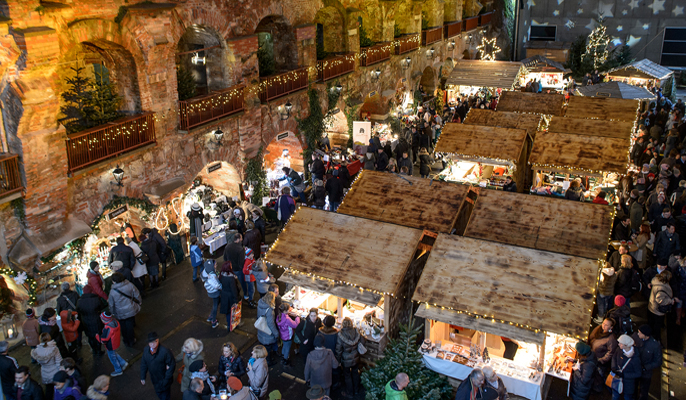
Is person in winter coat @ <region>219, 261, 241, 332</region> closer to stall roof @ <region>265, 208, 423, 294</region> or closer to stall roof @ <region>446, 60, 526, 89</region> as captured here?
stall roof @ <region>265, 208, 423, 294</region>

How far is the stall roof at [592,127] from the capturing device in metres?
15.9

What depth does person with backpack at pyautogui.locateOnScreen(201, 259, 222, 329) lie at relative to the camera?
34.9 ft

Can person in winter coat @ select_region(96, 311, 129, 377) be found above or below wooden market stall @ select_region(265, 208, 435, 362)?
below

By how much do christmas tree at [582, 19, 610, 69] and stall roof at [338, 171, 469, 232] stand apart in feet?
82.5

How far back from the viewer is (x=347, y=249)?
9555mm

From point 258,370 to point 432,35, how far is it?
22.7 meters

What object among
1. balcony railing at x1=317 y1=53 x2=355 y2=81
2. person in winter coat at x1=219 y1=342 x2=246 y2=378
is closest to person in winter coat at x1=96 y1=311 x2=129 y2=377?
person in winter coat at x1=219 y1=342 x2=246 y2=378

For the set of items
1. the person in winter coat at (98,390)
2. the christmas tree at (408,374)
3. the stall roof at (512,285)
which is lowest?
the christmas tree at (408,374)

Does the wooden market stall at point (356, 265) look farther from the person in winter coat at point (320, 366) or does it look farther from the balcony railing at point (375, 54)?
the balcony railing at point (375, 54)

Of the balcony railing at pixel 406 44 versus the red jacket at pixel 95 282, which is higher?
the balcony railing at pixel 406 44

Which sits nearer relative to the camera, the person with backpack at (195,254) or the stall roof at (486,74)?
the person with backpack at (195,254)

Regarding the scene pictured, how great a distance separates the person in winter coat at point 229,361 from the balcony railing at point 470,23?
2807cm

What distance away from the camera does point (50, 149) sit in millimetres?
10555

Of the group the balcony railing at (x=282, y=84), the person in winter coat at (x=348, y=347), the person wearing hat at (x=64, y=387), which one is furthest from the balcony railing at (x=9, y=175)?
the balcony railing at (x=282, y=84)
